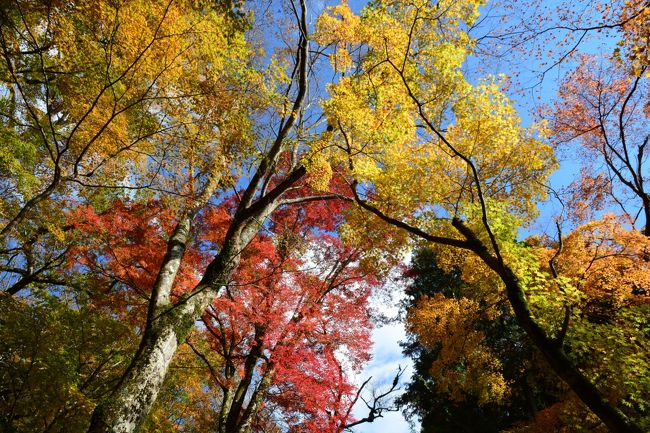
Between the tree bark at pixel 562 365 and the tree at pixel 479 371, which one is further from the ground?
the tree at pixel 479 371

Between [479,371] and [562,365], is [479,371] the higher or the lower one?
the higher one

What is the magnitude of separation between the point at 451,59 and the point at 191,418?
1815cm

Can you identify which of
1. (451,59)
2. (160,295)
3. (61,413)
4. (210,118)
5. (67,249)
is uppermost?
(451,59)

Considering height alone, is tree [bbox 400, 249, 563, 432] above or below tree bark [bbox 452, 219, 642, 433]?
above

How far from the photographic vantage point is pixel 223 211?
10.5 metres

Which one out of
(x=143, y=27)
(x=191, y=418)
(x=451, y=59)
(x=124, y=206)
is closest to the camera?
(x=143, y=27)

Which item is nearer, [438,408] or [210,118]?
[210,118]

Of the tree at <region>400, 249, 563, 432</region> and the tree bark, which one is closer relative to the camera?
the tree bark

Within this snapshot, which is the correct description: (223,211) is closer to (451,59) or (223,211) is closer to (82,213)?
(82,213)

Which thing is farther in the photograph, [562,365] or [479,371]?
[479,371]

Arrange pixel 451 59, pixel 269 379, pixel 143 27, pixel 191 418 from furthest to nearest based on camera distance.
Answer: pixel 191 418, pixel 269 379, pixel 451 59, pixel 143 27

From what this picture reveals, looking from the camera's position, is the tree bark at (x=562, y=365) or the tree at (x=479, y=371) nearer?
the tree bark at (x=562, y=365)

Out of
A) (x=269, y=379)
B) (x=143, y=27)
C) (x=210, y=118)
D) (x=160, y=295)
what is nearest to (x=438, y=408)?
(x=269, y=379)

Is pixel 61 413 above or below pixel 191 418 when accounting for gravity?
below
